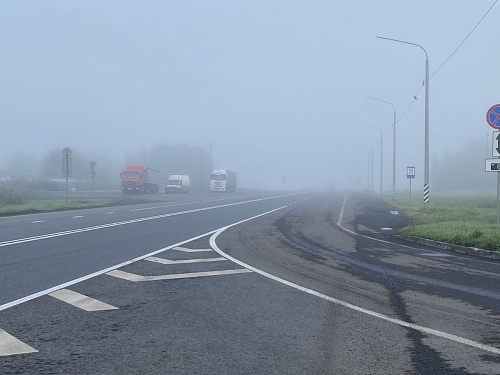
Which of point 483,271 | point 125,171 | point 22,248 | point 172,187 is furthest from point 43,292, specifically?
point 172,187

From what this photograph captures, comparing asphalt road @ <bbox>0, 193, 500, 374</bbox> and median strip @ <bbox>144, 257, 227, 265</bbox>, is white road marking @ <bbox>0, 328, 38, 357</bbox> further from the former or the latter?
median strip @ <bbox>144, 257, 227, 265</bbox>

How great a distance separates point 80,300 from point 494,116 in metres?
14.4

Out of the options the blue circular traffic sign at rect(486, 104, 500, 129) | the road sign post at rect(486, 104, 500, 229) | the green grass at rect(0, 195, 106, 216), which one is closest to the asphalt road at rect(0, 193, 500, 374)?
the road sign post at rect(486, 104, 500, 229)

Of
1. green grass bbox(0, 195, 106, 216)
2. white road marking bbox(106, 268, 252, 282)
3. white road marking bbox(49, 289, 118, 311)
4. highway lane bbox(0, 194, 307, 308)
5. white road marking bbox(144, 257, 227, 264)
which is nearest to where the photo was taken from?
white road marking bbox(49, 289, 118, 311)

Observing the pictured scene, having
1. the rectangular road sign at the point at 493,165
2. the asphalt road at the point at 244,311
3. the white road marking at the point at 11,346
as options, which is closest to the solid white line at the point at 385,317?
the asphalt road at the point at 244,311

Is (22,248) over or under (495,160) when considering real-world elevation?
under

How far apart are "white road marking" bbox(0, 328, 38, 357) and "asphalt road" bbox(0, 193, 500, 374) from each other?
2 cm

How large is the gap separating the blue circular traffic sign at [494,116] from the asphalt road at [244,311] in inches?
189

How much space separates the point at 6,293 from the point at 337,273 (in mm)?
5938

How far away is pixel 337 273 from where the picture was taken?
40.4 feet

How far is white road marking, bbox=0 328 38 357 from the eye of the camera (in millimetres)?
6471

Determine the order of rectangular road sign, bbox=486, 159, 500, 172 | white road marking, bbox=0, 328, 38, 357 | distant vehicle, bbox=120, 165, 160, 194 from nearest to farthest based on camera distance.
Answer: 1. white road marking, bbox=0, 328, 38, 357
2. rectangular road sign, bbox=486, 159, 500, 172
3. distant vehicle, bbox=120, 165, 160, 194

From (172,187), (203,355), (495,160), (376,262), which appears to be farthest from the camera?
(172,187)

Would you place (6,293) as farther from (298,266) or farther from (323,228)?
(323,228)
